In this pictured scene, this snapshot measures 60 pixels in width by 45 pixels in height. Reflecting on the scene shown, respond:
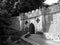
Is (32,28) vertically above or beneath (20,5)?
beneath

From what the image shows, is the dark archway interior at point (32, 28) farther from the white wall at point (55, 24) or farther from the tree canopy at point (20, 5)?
the tree canopy at point (20, 5)

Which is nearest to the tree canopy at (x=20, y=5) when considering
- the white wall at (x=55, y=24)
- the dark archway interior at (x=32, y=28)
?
the dark archway interior at (x=32, y=28)

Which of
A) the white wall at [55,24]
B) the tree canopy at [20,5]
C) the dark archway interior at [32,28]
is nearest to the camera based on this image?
the white wall at [55,24]

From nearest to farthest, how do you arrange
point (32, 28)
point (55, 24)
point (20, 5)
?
point (55, 24)
point (32, 28)
point (20, 5)

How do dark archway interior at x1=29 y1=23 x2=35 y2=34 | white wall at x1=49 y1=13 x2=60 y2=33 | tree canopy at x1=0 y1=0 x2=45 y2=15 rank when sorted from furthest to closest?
tree canopy at x1=0 y1=0 x2=45 y2=15, dark archway interior at x1=29 y1=23 x2=35 y2=34, white wall at x1=49 y1=13 x2=60 y2=33

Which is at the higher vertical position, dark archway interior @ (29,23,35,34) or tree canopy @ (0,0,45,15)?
tree canopy @ (0,0,45,15)

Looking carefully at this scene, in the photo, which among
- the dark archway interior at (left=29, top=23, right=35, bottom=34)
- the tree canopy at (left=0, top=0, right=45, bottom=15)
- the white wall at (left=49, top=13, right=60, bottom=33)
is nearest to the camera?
the white wall at (left=49, top=13, right=60, bottom=33)

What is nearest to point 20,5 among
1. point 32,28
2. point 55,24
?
point 32,28

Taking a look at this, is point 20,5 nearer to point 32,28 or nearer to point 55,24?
point 32,28

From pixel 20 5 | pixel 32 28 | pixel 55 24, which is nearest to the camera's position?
pixel 55 24

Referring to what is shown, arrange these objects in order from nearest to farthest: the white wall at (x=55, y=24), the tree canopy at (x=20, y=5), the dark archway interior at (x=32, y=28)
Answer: the white wall at (x=55, y=24) → the dark archway interior at (x=32, y=28) → the tree canopy at (x=20, y=5)

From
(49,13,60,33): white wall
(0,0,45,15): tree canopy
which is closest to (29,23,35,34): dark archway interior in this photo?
(49,13,60,33): white wall

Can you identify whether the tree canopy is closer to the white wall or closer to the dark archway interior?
the dark archway interior

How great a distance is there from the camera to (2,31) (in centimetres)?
425
